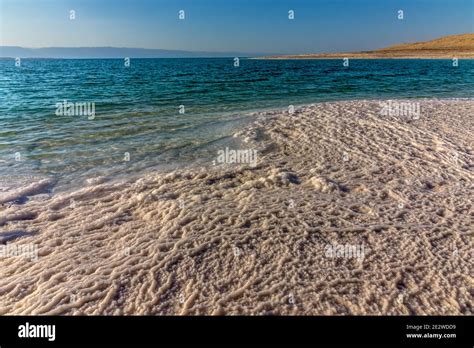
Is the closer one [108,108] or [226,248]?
[226,248]

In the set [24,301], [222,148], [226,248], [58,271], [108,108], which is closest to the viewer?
[24,301]

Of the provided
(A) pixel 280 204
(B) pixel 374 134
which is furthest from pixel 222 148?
(B) pixel 374 134

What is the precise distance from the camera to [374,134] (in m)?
9.99

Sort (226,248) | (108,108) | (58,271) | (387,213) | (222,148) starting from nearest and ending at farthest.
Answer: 1. (58,271)
2. (226,248)
3. (387,213)
4. (222,148)
5. (108,108)

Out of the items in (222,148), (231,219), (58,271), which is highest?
(222,148)

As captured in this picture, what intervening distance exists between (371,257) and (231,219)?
7.43 feet

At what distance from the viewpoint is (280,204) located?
Answer: 6086 mm
